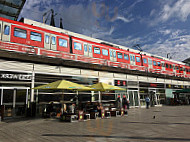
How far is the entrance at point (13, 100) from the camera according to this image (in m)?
10.7

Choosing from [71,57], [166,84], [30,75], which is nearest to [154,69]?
[166,84]

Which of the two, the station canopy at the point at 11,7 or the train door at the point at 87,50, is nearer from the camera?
the station canopy at the point at 11,7

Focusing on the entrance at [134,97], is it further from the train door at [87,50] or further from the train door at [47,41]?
the train door at [47,41]

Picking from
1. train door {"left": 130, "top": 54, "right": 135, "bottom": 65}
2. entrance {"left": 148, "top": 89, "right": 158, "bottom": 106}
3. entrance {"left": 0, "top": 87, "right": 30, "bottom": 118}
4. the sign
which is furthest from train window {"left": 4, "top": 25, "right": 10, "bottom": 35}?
entrance {"left": 148, "top": 89, "right": 158, "bottom": 106}

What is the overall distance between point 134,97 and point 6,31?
15.8 meters

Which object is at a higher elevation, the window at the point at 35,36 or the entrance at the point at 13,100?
the window at the point at 35,36

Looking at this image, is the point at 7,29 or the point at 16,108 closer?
the point at 16,108

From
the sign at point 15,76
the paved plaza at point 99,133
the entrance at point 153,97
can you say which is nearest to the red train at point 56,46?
the sign at point 15,76

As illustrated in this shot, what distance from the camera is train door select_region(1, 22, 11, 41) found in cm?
1198

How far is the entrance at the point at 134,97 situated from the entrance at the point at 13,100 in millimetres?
12621

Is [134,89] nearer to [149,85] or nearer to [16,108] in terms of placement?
[149,85]

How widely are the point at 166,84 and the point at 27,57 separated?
22.4 m

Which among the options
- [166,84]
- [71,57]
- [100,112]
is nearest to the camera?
[100,112]

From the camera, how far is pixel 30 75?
1204cm
